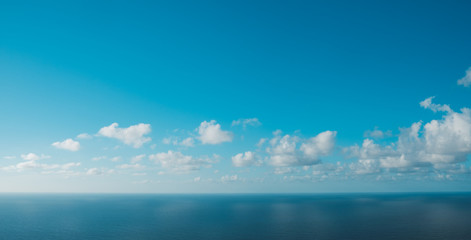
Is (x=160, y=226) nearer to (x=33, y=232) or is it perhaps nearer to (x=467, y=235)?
(x=33, y=232)

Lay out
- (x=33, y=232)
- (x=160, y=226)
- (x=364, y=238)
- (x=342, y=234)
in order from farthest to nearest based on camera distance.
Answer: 1. (x=160, y=226)
2. (x=33, y=232)
3. (x=342, y=234)
4. (x=364, y=238)

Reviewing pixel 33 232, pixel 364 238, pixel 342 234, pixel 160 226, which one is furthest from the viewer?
pixel 160 226

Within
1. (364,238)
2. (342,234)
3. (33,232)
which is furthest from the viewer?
(33,232)

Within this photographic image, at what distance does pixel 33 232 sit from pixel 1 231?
14.8 m

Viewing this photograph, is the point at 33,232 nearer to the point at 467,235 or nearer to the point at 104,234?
the point at 104,234

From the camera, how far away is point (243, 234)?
109875mm

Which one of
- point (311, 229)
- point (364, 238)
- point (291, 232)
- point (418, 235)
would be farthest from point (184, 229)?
point (418, 235)

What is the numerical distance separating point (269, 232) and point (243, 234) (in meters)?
11.3

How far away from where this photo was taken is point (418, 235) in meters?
104

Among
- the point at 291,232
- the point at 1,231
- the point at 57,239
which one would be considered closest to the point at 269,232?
the point at 291,232

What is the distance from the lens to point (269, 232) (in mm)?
113688

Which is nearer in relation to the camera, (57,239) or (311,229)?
(57,239)

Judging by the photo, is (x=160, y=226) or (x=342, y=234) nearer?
(x=342, y=234)

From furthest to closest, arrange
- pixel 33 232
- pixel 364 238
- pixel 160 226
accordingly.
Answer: pixel 160 226 < pixel 33 232 < pixel 364 238
